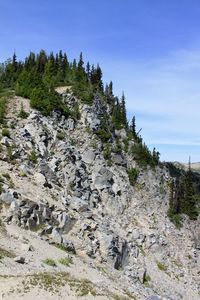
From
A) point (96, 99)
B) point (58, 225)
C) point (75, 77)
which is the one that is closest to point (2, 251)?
point (58, 225)

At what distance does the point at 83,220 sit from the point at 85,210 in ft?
12.1

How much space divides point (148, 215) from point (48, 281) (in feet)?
145

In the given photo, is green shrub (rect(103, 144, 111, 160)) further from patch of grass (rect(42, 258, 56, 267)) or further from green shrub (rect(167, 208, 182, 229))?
patch of grass (rect(42, 258, 56, 267))

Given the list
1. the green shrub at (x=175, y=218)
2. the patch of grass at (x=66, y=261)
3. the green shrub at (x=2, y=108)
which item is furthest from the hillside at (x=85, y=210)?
the green shrub at (x=175, y=218)

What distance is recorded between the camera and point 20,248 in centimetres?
3988

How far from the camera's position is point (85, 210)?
2311 inches

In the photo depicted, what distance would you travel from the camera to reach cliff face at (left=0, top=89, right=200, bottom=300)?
119ft

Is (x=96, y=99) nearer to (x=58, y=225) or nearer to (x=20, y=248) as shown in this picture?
(x=58, y=225)

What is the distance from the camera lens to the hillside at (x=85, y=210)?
3762cm

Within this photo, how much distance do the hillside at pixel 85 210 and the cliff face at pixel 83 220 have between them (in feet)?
0.47

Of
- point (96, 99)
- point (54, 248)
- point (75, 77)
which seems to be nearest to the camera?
point (54, 248)

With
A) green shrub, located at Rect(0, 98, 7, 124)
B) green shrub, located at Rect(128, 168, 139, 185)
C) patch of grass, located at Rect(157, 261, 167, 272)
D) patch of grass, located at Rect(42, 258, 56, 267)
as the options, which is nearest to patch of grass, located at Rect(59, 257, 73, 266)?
patch of grass, located at Rect(42, 258, 56, 267)

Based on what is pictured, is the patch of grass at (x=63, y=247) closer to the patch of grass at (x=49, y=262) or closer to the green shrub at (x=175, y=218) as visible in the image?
the patch of grass at (x=49, y=262)

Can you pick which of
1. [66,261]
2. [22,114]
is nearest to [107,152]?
[22,114]
